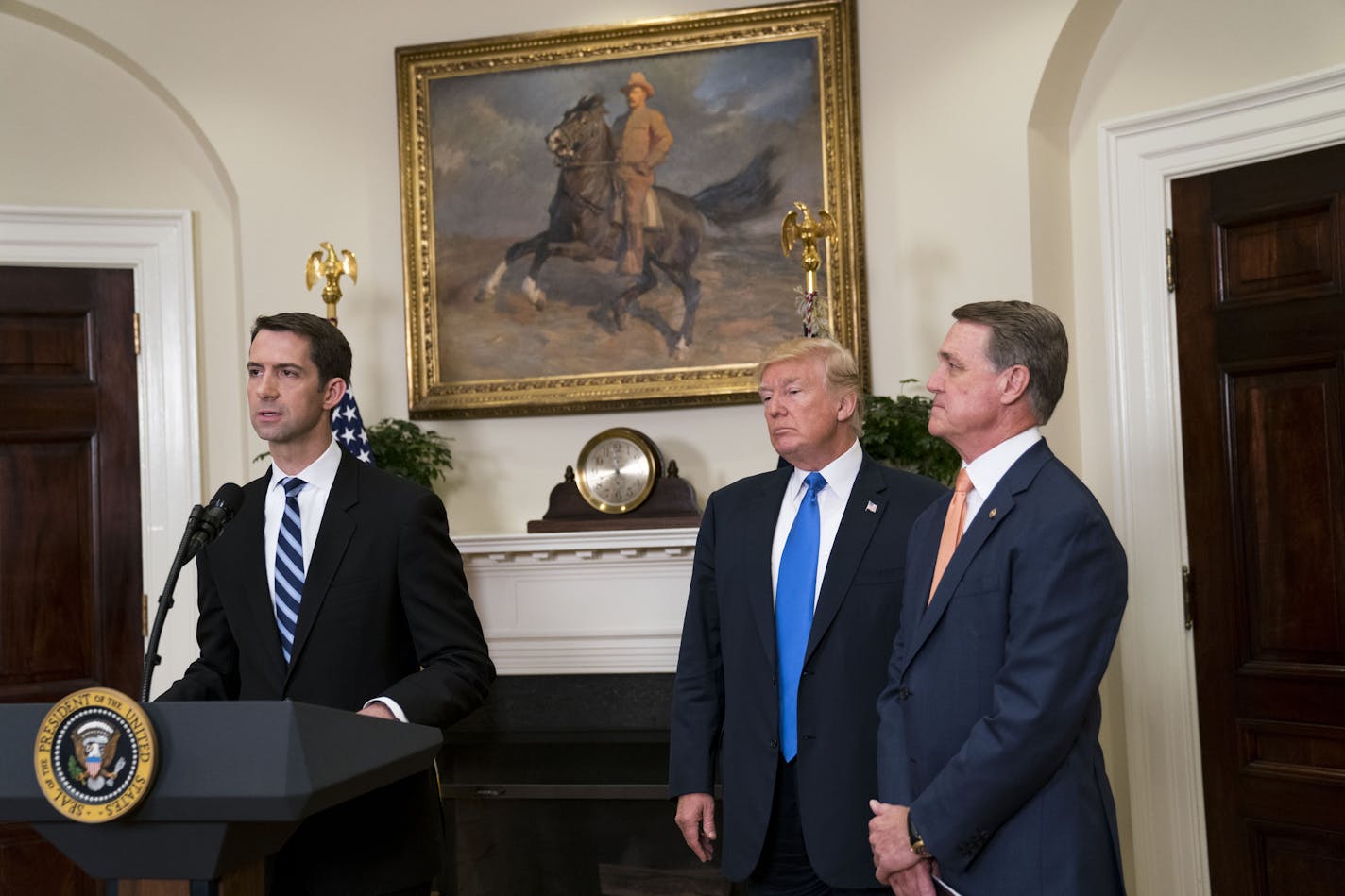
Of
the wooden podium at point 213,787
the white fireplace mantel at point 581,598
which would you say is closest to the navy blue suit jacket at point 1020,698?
the wooden podium at point 213,787

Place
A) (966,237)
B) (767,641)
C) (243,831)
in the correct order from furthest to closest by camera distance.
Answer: (966,237)
(767,641)
(243,831)

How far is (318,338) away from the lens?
2.43 meters

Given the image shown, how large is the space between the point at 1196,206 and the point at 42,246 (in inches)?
164

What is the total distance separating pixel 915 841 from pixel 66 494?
12.8 ft

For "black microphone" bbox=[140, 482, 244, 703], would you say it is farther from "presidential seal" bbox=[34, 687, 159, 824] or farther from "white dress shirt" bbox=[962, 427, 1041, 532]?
"white dress shirt" bbox=[962, 427, 1041, 532]

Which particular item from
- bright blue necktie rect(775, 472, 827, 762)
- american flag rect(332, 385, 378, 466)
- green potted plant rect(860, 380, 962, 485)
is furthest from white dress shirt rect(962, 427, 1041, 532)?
american flag rect(332, 385, 378, 466)

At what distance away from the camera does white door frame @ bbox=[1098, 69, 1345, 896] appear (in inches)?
162

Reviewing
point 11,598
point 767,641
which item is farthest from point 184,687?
point 11,598

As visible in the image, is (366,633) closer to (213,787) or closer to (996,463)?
(213,787)

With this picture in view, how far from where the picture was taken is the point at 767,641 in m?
2.70

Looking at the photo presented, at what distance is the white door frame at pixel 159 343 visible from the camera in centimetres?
497

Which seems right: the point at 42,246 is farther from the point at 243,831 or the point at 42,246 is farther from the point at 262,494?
the point at 243,831

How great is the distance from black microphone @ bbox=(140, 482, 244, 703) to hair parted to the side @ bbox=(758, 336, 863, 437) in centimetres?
128

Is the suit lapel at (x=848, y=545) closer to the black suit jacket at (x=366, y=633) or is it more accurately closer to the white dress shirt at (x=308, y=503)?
the black suit jacket at (x=366, y=633)
